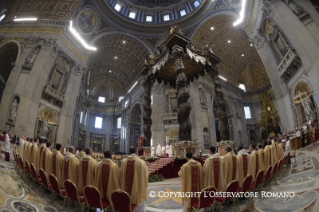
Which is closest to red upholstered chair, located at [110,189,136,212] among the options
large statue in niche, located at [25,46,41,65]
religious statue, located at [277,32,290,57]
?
religious statue, located at [277,32,290,57]

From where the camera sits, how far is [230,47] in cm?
2014

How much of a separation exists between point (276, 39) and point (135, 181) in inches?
519

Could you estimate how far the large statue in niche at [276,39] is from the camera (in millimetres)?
10188

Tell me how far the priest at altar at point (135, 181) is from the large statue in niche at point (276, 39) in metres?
12.0

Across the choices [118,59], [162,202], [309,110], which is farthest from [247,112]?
[162,202]

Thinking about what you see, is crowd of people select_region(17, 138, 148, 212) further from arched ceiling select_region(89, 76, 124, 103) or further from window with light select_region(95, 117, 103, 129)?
arched ceiling select_region(89, 76, 124, 103)

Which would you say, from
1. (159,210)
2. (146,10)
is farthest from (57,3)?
(159,210)

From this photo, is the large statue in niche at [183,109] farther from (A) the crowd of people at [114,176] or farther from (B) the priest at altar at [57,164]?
(B) the priest at altar at [57,164]

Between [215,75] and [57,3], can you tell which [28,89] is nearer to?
[57,3]

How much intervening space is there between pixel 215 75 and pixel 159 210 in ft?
23.6

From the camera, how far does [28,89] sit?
37.5 ft

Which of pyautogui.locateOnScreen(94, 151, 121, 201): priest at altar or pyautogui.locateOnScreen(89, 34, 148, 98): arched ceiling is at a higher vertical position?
pyautogui.locateOnScreen(89, 34, 148, 98): arched ceiling

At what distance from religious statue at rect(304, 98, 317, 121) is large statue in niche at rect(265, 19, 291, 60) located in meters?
3.39

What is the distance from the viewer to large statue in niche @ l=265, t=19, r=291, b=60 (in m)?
10.2
